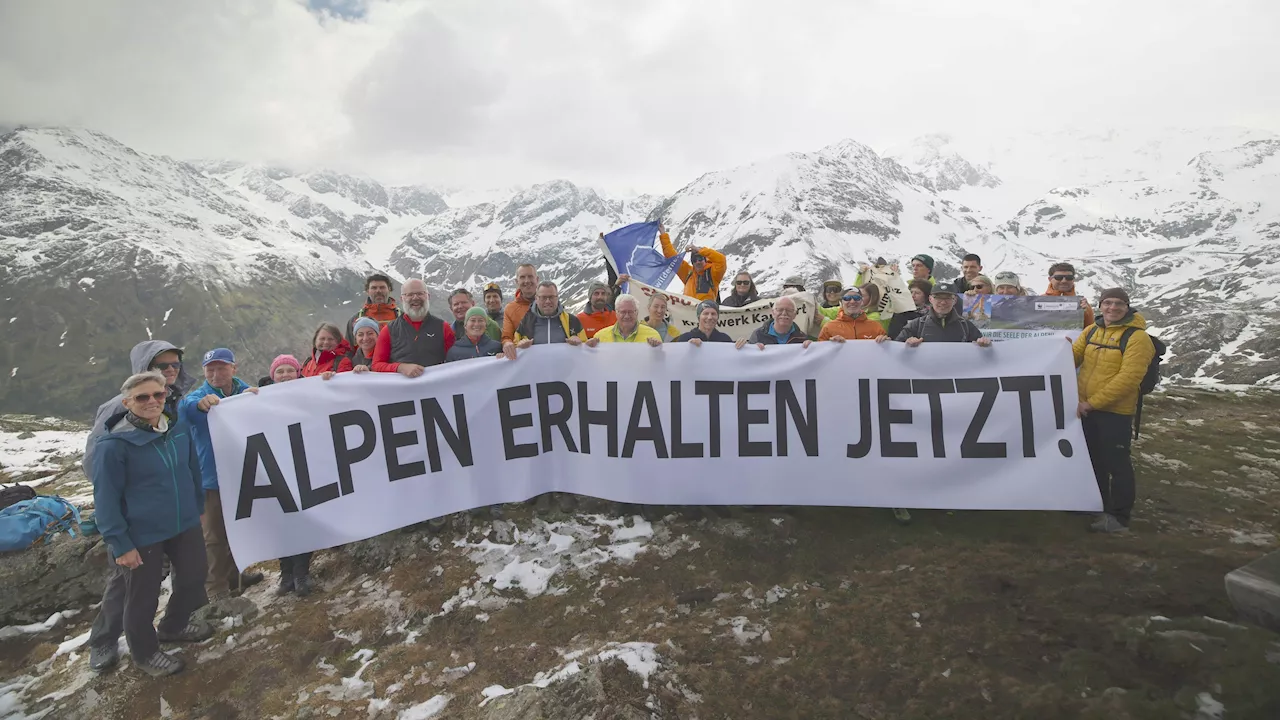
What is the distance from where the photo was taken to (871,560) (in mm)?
5906

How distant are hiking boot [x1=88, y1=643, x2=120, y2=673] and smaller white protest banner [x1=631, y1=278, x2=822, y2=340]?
725 centimetres

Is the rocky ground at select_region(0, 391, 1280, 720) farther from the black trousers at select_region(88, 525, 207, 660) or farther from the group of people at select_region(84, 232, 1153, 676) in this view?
the group of people at select_region(84, 232, 1153, 676)

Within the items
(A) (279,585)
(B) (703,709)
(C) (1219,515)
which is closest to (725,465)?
(B) (703,709)

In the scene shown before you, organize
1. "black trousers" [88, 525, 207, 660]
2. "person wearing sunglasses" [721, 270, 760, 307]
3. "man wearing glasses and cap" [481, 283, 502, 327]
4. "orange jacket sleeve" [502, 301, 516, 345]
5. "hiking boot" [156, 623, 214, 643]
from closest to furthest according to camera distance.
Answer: "black trousers" [88, 525, 207, 660] → "hiking boot" [156, 623, 214, 643] → "orange jacket sleeve" [502, 301, 516, 345] → "person wearing sunglasses" [721, 270, 760, 307] → "man wearing glasses and cap" [481, 283, 502, 327]

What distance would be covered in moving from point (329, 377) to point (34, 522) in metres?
4.95

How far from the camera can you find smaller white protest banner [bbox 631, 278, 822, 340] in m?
8.30

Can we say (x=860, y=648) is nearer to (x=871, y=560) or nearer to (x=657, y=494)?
(x=871, y=560)

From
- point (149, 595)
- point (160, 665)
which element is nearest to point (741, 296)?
point (149, 595)

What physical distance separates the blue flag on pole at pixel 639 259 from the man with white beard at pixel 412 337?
4.45 metres

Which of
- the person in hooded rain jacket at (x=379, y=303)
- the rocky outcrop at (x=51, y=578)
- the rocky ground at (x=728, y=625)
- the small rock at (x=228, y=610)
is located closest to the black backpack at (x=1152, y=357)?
the rocky ground at (x=728, y=625)

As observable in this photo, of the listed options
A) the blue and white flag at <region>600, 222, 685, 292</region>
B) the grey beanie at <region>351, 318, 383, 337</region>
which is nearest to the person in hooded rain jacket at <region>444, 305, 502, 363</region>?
the grey beanie at <region>351, 318, 383, 337</region>

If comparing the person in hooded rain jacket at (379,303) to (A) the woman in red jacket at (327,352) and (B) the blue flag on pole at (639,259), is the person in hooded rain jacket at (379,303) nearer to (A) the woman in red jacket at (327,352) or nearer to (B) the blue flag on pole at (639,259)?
(A) the woman in red jacket at (327,352)

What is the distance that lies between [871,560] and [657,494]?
2.39m

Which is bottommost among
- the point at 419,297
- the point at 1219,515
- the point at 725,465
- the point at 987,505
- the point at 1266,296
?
the point at 1266,296
